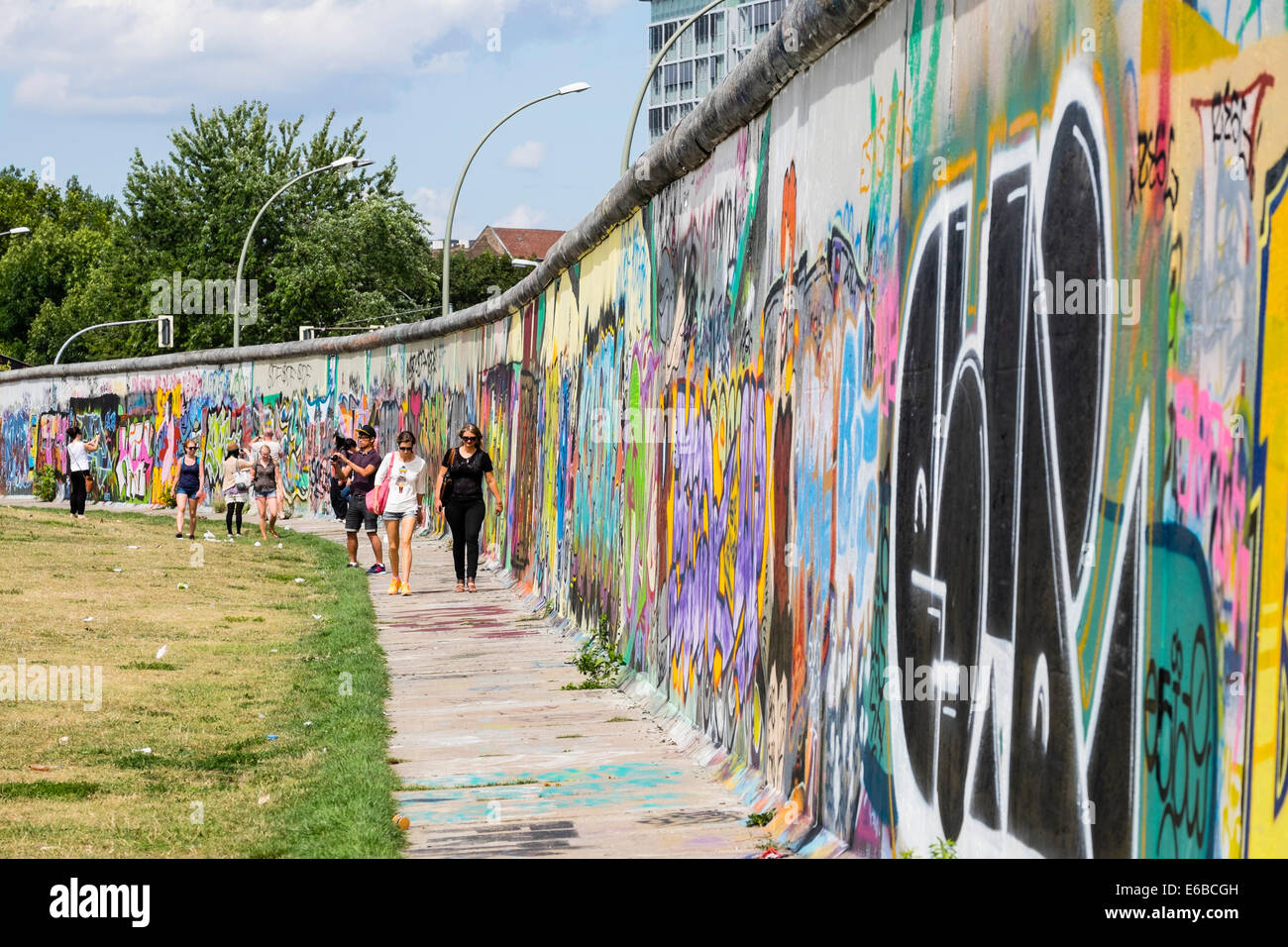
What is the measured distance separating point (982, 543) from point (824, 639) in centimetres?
163

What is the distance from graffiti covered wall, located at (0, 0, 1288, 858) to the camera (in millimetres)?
3199

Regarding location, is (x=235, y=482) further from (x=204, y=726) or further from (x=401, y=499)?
(x=204, y=726)

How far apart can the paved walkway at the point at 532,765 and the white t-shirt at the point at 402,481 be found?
3146mm

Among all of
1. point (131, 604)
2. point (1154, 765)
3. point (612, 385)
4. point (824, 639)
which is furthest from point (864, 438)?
point (131, 604)

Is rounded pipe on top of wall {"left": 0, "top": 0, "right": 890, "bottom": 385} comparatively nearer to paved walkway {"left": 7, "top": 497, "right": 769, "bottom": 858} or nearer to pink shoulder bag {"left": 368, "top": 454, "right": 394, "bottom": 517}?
pink shoulder bag {"left": 368, "top": 454, "right": 394, "bottom": 517}

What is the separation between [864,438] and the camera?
18.5 ft

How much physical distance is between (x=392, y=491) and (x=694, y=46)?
145 metres

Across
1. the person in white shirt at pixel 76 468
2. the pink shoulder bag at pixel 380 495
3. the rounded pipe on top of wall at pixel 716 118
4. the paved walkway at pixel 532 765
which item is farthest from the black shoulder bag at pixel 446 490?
the person in white shirt at pixel 76 468

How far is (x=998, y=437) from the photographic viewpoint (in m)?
4.41

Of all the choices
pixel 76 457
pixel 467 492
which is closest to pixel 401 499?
pixel 467 492

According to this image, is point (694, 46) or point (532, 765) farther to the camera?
point (694, 46)

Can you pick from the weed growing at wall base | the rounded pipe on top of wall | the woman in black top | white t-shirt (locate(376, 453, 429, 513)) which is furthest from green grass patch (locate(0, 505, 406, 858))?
the weed growing at wall base

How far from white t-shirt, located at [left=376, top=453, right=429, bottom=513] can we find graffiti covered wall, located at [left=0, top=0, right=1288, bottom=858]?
6.95m
